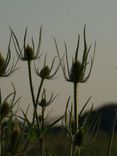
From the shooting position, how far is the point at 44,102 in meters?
3.64

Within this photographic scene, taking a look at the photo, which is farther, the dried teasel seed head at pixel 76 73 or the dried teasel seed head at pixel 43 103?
the dried teasel seed head at pixel 43 103

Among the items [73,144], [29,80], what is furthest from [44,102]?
[73,144]

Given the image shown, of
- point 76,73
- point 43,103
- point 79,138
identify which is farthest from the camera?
point 43,103

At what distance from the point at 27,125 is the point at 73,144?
12.6 inches

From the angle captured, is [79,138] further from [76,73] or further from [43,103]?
[43,103]

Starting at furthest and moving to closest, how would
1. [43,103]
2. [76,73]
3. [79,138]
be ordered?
[43,103] < [76,73] < [79,138]

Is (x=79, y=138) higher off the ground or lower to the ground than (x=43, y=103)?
lower

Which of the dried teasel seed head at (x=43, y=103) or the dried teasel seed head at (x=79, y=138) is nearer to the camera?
the dried teasel seed head at (x=79, y=138)

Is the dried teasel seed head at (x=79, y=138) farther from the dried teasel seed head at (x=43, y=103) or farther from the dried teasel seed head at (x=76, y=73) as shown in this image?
the dried teasel seed head at (x=43, y=103)

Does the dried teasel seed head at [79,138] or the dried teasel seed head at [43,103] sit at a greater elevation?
the dried teasel seed head at [43,103]

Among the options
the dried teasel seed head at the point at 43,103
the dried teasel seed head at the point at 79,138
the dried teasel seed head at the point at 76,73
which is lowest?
the dried teasel seed head at the point at 79,138

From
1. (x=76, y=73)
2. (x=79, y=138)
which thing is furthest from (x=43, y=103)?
(x=79, y=138)

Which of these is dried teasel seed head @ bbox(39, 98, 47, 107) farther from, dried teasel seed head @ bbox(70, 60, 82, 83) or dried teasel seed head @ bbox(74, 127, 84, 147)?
dried teasel seed head @ bbox(74, 127, 84, 147)

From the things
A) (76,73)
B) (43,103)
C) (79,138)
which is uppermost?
(76,73)
